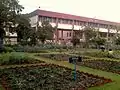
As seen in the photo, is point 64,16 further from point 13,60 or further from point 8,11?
point 13,60

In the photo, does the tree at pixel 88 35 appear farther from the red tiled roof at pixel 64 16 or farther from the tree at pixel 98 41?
the red tiled roof at pixel 64 16

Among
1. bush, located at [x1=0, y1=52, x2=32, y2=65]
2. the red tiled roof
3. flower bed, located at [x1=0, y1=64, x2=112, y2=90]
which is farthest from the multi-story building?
flower bed, located at [x1=0, y1=64, x2=112, y2=90]

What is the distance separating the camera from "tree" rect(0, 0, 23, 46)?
2717 centimetres

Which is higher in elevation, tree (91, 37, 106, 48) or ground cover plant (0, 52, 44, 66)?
tree (91, 37, 106, 48)

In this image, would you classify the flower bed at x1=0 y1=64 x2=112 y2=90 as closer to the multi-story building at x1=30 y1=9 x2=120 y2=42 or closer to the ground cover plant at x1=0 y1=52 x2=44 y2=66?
the ground cover plant at x1=0 y1=52 x2=44 y2=66

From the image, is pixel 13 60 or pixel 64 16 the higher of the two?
pixel 64 16

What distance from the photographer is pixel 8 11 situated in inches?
1109

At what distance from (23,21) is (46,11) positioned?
82.1ft

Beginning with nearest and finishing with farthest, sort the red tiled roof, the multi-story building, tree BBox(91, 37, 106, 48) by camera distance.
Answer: tree BBox(91, 37, 106, 48), the red tiled roof, the multi-story building

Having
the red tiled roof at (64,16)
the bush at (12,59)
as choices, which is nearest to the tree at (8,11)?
the bush at (12,59)

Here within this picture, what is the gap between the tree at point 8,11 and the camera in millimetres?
27172

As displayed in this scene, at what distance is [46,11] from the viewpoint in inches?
2258

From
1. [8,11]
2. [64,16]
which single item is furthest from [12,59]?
[64,16]

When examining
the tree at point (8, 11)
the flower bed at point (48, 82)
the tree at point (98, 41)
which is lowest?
the flower bed at point (48, 82)
